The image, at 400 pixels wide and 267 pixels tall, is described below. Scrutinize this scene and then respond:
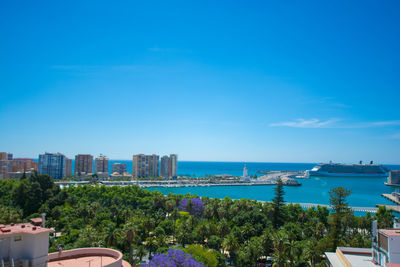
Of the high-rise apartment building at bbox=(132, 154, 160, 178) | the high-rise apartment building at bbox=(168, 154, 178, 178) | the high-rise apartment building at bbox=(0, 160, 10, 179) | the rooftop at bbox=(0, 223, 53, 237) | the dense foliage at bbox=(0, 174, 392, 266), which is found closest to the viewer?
the rooftop at bbox=(0, 223, 53, 237)

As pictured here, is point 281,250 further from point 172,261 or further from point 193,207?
point 193,207

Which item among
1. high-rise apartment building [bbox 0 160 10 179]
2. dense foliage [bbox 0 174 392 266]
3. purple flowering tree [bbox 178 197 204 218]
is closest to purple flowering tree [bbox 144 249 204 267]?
dense foliage [bbox 0 174 392 266]

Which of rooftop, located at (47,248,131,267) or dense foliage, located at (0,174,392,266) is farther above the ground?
rooftop, located at (47,248,131,267)

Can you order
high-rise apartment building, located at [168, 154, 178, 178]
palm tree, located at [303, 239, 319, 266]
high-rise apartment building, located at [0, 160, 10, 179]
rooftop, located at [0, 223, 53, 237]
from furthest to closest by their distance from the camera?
1. high-rise apartment building, located at [168, 154, 178, 178]
2. high-rise apartment building, located at [0, 160, 10, 179]
3. palm tree, located at [303, 239, 319, 266]
4. rooftop, located at [0, 223, 53, 237]

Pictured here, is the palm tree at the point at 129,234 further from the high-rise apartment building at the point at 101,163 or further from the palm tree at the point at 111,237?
the high-rise apartment building at the point at 101,163

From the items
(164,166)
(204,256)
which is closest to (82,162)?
(164,166)

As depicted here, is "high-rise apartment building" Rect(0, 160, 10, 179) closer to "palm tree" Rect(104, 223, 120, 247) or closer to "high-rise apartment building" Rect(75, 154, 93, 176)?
"high-rise apartment building" Rect(75, 154, 93, 176)

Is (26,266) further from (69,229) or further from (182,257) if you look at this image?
(69,229)
